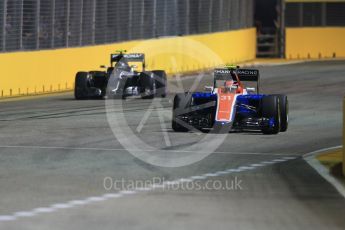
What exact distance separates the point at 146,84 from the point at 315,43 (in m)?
25.1

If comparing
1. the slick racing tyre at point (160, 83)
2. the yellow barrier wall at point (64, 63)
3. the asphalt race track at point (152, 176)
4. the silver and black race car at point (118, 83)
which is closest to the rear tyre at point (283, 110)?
the asphalt race track at point (152, 176)

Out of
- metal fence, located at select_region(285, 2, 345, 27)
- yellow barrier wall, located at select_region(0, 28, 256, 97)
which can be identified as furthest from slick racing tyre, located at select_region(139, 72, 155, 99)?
metal fence, located at select_region(285, 2, 345, 27)

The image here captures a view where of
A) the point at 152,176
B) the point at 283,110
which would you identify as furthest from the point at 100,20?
the point at 152,176

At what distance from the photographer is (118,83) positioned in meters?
27.5

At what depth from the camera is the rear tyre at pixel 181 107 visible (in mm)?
19062

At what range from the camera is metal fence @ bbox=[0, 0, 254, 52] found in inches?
1162

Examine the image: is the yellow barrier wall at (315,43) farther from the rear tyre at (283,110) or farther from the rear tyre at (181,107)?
the rear tyre at (181,107)

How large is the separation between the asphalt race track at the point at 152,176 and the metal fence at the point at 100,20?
601cm

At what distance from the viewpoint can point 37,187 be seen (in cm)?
1209

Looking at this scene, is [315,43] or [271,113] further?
[315,43]

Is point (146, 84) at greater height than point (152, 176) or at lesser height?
greater

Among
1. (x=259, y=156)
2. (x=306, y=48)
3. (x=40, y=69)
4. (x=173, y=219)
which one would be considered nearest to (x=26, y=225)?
(x=173, y=219)

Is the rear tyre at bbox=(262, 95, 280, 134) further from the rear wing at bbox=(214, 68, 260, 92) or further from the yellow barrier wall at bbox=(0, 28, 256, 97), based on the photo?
the yellow barrier wall at bbox=(0, 28, 256, 97)

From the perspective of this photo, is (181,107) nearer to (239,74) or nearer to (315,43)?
(239,74)
